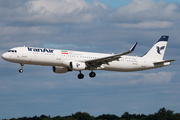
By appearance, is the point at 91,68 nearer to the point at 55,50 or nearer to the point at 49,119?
the point at 55,50

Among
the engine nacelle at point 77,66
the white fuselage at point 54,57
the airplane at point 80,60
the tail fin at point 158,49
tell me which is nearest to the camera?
the white fuselage at point 54,57

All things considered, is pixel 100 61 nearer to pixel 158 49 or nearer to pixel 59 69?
pixel 59 69

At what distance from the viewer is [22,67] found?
65875 millimetres

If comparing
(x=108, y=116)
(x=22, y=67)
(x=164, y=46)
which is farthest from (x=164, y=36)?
(x=108, y=116)

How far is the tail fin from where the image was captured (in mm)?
78094

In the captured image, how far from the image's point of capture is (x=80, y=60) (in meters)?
68.5

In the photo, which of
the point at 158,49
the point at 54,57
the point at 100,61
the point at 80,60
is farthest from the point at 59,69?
the point at 158,49

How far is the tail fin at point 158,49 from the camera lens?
256ft

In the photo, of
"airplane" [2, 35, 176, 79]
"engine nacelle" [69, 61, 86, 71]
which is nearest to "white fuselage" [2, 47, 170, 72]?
"airplane" [2, 35, 176, 79]

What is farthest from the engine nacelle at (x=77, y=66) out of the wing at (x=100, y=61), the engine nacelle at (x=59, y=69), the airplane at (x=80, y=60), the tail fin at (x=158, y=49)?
the tail fin at (x=158, y=49)

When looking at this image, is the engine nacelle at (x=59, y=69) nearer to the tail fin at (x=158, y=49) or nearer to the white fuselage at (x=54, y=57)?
the white fuselage at (x=54, y=57)

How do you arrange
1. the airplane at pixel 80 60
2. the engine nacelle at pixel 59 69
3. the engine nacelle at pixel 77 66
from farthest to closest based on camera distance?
the engine nacelle at pixel 59 69 → the engine nacelle at pixel 77 66 → the airplane at pixel 80 60

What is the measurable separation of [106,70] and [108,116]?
3927 inches

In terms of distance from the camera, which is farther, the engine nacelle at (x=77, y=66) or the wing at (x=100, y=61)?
the wing at (x=100, y=61)
